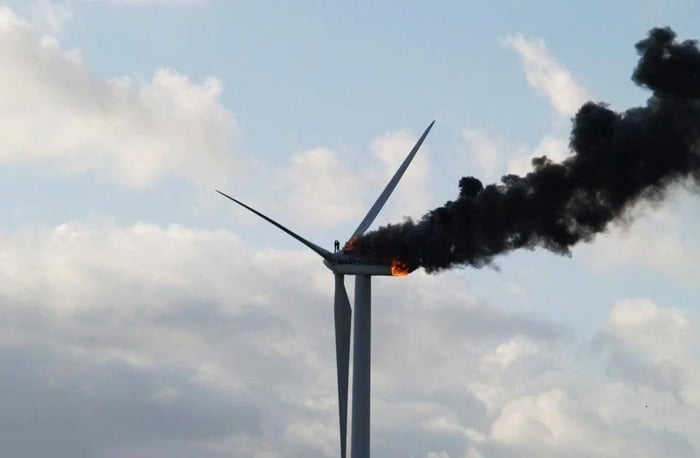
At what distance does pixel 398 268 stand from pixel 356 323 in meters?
5.40

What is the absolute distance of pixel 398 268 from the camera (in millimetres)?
100188

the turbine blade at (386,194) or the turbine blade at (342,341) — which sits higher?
the turbine blade at (386,194)

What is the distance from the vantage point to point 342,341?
102 m

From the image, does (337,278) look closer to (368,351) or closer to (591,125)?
(368,351)

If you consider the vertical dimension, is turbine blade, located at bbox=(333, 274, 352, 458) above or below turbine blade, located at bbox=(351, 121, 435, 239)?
below

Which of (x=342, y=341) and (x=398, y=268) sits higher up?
(x=398, y=268)

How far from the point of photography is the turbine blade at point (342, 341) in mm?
100625

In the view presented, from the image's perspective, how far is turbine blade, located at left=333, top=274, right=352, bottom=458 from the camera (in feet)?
330

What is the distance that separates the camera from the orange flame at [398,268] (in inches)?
3937

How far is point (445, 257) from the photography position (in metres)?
103

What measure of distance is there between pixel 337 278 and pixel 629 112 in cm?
2400

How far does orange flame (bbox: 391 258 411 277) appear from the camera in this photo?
100000mm

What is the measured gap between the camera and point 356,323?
97938 mm

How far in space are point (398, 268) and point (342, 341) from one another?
6.94 meters
